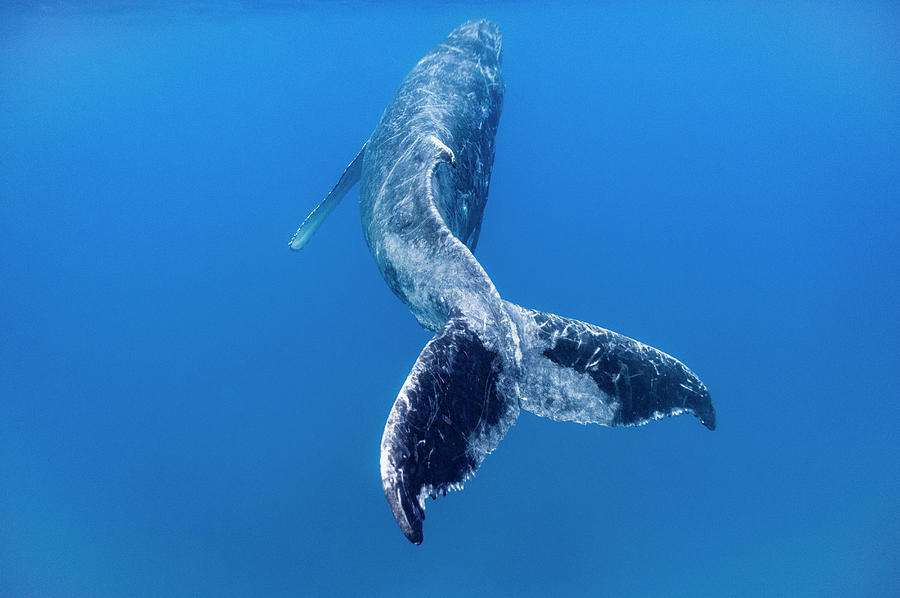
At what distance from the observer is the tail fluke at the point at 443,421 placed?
10.9 feet

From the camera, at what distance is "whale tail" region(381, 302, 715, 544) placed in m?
3.53

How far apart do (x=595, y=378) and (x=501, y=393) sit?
1.19 metres

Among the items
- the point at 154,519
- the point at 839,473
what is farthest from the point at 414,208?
the point at 839,473

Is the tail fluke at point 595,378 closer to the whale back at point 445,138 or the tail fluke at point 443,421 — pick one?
the tail fluke at point 443,421

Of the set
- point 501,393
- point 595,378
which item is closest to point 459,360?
point 501,393

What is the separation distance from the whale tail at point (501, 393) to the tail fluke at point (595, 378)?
0.01m

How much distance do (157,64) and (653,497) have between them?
57.2 metres

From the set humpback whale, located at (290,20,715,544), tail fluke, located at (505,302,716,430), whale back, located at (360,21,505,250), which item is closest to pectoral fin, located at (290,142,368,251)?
whale back, located at (360,21,505,250)

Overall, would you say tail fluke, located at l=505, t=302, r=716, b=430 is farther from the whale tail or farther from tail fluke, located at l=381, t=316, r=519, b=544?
tail fluke, located at l=381, t=316, r=519, b=544

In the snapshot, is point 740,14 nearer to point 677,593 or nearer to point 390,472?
point 677,593

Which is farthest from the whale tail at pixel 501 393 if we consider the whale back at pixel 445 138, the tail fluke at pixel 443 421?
the whale back at pixel 445 138

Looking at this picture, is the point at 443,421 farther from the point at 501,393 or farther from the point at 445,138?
the point at 445,138

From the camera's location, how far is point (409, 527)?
3.08 metres

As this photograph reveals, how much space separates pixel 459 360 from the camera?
4.39m
